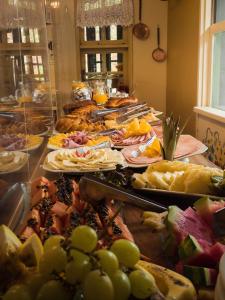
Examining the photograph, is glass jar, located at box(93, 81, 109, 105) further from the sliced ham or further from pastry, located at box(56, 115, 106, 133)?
the sliced ham

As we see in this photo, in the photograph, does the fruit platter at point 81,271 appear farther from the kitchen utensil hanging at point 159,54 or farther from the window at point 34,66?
the kitchen utensil hanging at point 159,54

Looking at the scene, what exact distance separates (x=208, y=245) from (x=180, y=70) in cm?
398

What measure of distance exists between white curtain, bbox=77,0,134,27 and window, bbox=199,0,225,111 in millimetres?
1596

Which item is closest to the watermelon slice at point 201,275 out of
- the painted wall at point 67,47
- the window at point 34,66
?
the window at point 34,66

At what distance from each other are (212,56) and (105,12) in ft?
6.61

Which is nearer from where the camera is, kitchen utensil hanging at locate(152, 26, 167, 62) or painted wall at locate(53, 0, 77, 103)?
painted wall at locate(53, 0, 77, 103)

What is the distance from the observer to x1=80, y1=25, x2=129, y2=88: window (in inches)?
203

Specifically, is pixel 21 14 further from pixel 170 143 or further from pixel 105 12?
pixel 105 12

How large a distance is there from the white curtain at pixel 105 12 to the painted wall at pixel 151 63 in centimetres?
24

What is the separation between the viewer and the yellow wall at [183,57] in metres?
3.68

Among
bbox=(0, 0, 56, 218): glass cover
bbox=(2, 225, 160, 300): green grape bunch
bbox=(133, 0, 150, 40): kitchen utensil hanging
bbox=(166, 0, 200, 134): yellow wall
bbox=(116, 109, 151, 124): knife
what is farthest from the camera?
bbox=(133, 0, 150, 40): kitchen utensil hanging

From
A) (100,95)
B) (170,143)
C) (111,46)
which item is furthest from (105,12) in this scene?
(170,143)

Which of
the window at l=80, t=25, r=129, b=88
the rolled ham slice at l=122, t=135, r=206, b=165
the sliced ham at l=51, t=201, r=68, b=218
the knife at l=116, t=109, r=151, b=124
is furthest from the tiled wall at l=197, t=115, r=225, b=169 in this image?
the sliced ham at l=51, t=201, r=68, b=218

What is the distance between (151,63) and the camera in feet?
16.8
